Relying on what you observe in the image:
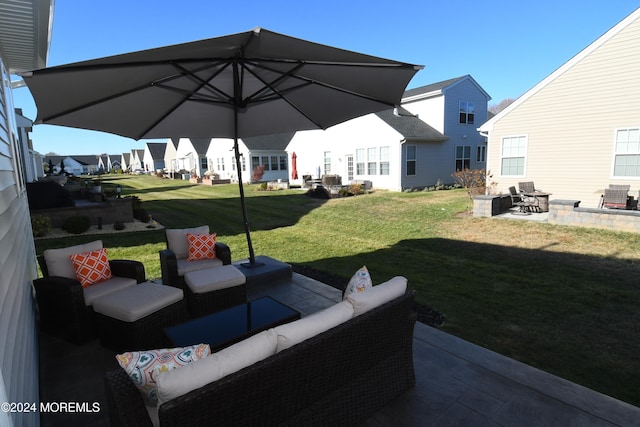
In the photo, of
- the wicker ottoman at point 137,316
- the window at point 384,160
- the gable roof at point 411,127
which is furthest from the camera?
the window at point 384,160

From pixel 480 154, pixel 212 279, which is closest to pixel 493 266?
pixel 212 279

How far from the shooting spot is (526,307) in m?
4.67

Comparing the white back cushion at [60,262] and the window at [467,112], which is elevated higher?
the window at [467,112]

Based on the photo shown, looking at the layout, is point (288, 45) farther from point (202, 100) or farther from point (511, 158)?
point (511, 158)

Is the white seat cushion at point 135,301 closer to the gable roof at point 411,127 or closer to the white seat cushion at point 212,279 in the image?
the white seat cushion at point 212,279

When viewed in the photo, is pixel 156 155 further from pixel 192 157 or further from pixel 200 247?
pixel 200 247

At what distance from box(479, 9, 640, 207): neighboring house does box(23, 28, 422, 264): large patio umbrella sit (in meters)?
10.3

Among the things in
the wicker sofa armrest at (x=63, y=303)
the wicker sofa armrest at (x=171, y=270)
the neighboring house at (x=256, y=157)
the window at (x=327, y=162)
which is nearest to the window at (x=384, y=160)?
the window at (x=327, y=162)

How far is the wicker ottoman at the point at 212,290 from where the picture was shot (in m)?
4.30

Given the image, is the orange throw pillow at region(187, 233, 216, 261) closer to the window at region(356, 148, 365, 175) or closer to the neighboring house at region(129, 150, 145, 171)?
the window at region(356, 148, 365, 175)

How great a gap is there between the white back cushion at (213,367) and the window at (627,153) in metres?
13.5

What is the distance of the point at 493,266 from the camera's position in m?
6.51

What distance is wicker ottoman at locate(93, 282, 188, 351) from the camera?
11.7 feet

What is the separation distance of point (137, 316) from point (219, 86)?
3.40 meters
